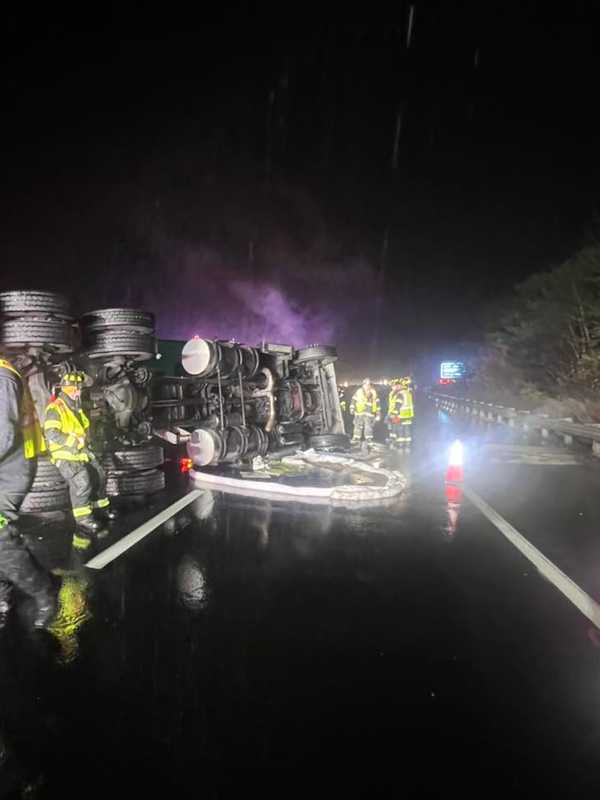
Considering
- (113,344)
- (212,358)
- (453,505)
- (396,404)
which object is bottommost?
(453,505)

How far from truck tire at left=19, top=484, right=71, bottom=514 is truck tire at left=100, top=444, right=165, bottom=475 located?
781mm

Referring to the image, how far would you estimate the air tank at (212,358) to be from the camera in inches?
323

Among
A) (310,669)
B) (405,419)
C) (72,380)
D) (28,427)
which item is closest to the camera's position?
(310,669)

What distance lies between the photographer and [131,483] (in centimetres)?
685

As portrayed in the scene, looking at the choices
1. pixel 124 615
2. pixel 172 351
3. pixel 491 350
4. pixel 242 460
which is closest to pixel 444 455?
pixel 242 460

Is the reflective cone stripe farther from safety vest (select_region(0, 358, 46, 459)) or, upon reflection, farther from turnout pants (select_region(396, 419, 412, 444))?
turnout pants (select_region(396, 419, 412, 444))

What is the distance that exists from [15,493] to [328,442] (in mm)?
7517

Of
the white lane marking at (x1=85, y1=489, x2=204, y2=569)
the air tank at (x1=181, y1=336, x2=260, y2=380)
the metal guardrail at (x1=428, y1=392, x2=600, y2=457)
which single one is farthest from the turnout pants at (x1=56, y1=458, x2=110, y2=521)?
the metal guardrail at (x1=428, y1=392, x2=600, y2=457)

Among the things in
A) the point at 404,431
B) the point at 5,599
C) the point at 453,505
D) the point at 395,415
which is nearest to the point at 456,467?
the point at 453,505

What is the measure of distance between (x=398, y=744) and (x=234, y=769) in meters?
0.71

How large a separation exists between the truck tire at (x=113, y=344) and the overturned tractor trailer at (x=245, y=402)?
1.34 metres

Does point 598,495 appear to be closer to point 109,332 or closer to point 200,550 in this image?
point 200,550

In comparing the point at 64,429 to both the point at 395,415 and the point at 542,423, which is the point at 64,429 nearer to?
the point at 395,415

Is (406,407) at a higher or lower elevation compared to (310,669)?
higher
